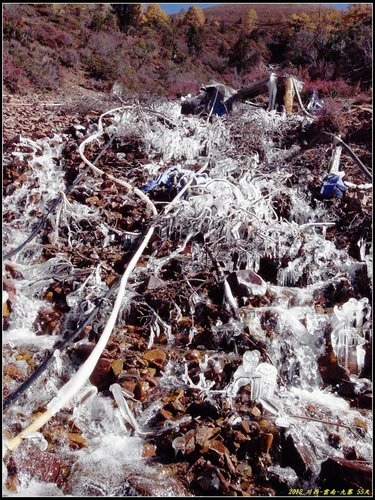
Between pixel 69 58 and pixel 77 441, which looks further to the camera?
pixel 69 58

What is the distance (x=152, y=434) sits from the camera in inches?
93.4

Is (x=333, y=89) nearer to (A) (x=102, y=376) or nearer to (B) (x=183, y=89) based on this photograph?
(B) (x=183, y=89)

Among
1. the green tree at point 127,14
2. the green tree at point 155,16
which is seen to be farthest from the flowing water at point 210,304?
the green tree at point 155,16

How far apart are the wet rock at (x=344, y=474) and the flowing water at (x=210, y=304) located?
2.3 inches

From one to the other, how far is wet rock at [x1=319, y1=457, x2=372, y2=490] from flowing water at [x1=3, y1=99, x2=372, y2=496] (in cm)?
6

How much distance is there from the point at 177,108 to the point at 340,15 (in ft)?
40.8

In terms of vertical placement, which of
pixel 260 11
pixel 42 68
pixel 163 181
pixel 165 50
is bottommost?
pixel 163 181

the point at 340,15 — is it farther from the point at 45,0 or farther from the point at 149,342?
the point at 149,342

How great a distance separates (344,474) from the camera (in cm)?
216

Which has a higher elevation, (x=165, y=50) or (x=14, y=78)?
(x=165, y=50)

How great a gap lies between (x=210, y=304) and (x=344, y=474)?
1432 millimetres

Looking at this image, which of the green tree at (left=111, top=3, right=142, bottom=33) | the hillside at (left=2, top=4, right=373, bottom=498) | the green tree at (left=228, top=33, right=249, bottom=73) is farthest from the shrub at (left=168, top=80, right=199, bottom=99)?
the green tree at (left=111, top=3, right=142, bottom=33)

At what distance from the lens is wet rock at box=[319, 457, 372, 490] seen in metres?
2.11

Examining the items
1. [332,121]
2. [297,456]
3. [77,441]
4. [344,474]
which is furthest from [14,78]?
[344,474]
